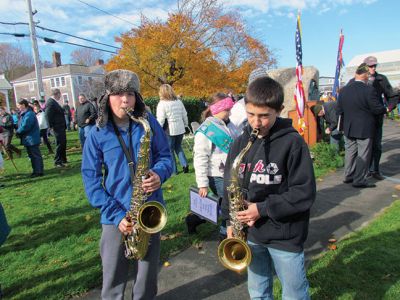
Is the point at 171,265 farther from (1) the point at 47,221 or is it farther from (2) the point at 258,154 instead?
(1) the point at 47,221

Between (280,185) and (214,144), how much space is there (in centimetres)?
161

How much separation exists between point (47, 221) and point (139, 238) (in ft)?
11.9

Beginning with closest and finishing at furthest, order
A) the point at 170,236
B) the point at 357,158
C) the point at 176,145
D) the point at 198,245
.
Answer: the point at 198,245, the point at 170,236, the point at 357,158, the point at 176,145

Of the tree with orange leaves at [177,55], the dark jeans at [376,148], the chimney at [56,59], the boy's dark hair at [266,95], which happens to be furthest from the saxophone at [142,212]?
the chimney at [56,59]

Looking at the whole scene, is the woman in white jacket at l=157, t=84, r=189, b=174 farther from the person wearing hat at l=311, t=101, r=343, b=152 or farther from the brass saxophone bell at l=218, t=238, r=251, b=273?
the brass saxophone bell at l=218, t=238, r=251, b=273

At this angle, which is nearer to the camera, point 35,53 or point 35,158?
point 35,158

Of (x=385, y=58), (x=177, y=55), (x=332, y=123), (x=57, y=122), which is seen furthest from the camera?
(x=385, y=58)

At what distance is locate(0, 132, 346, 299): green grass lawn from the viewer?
345 centimetres

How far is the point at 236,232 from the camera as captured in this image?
7.33 ft

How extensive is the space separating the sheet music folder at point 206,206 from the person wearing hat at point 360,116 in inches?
138

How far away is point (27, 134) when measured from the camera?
8195 mm

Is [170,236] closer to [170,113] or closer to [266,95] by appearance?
[266,95]

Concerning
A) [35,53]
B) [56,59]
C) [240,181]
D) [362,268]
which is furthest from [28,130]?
[56,59]

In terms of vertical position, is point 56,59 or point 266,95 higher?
point 56,59
